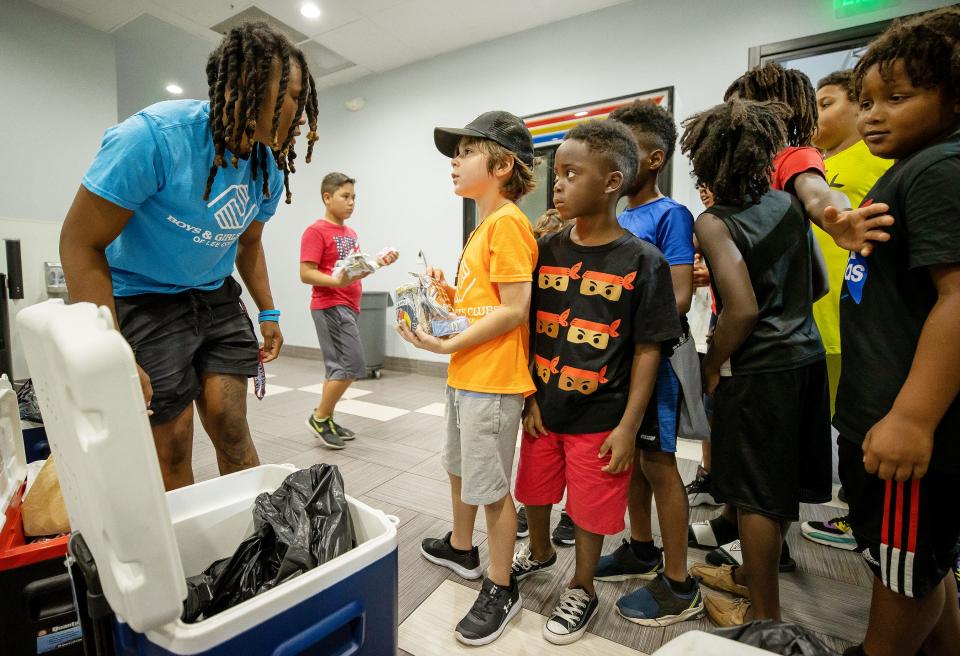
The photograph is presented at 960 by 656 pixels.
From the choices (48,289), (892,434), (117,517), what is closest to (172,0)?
(48,289)

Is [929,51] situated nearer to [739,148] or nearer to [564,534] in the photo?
[739,148]

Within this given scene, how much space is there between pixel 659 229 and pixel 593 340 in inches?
16.6

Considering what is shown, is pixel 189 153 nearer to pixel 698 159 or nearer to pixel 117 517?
pixel 117 517

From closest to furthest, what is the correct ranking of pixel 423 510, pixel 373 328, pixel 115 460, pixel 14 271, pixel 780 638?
pixel 115 460, pixel 780 638, pixel 423 510, pixel 14 271, pixel 373 328

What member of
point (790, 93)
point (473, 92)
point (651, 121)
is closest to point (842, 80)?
point (790, 93)

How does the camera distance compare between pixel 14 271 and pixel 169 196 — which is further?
pixel 14 271

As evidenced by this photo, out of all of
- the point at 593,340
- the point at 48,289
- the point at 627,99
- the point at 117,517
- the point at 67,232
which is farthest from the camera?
the point at 48,289

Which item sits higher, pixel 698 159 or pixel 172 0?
pixel 172 0

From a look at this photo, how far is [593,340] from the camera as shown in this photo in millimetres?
1116

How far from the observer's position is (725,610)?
46.1 inches

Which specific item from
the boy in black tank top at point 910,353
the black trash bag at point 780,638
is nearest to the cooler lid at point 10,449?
the black trash bag at point 780,638

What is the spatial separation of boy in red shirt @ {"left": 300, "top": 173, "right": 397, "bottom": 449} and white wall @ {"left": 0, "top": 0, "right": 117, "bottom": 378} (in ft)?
9.01

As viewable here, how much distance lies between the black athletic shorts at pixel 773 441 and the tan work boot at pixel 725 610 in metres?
0.33

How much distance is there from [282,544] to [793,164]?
1.48 metres
